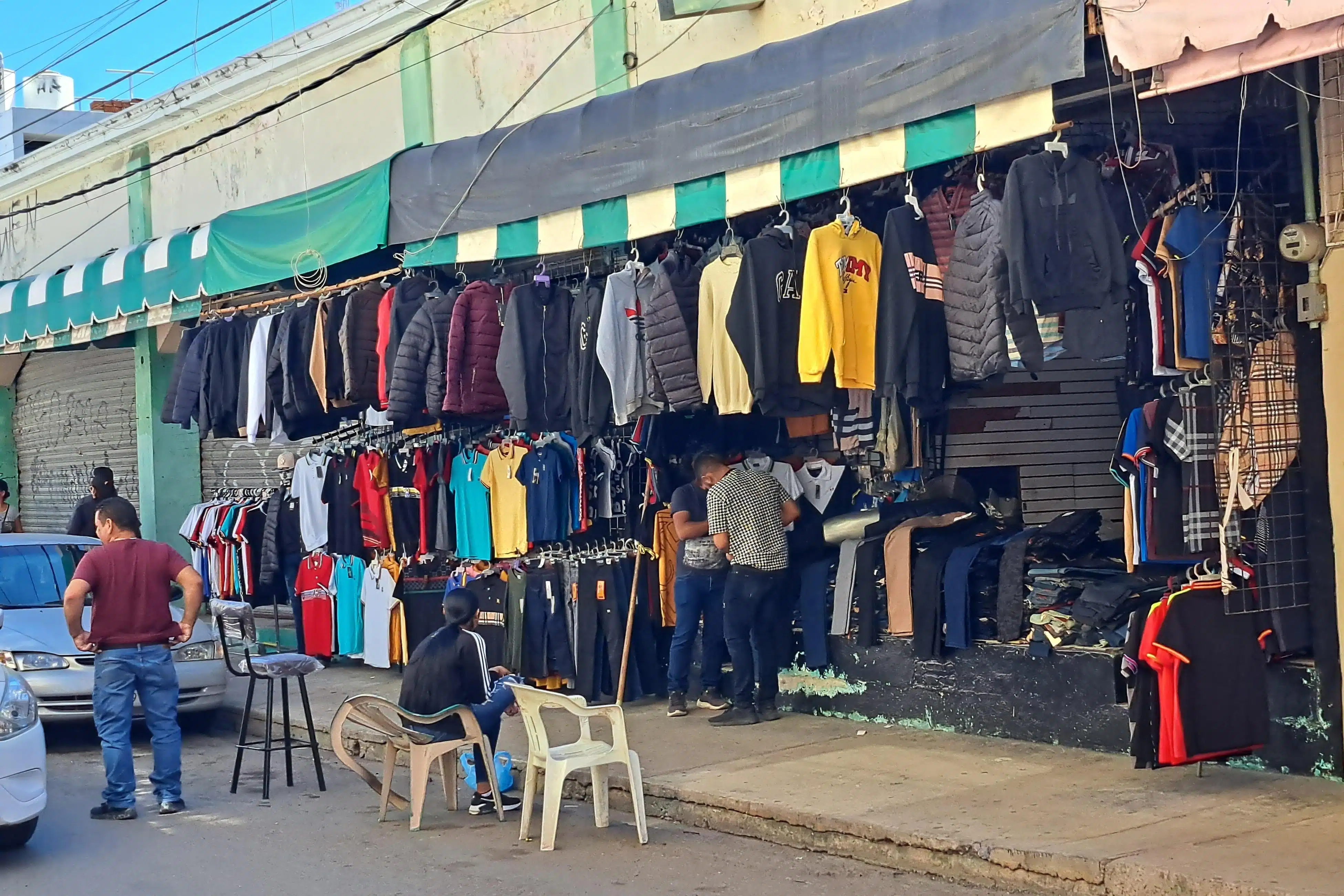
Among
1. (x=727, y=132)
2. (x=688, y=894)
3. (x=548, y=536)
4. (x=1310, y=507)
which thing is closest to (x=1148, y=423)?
(x=1310, y=507)

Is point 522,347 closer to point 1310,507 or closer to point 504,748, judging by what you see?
point 504,748

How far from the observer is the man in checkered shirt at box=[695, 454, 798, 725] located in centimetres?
1014

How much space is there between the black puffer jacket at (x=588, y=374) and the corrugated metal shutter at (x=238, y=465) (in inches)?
239

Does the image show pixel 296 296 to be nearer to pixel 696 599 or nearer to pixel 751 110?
pixel 696 599

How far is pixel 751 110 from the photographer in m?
8.56

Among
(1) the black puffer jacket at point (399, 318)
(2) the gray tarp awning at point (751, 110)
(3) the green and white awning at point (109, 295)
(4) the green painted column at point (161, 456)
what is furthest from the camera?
(4) the green painted column at point (161, 456)

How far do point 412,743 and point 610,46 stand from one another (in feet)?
18.5

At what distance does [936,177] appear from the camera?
8.66m

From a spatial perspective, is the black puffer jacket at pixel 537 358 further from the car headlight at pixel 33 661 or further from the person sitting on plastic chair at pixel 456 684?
the car headlight at pixel 33 661

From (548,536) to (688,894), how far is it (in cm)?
518

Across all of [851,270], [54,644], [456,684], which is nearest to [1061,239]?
[851,270]

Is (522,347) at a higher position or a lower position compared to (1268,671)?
higher

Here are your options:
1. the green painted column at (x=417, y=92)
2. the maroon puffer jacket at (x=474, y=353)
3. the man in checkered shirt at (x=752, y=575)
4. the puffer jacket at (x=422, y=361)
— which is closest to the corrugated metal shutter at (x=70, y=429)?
the green painted column at (x=417, y=92)

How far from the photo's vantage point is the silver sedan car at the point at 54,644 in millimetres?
10797
